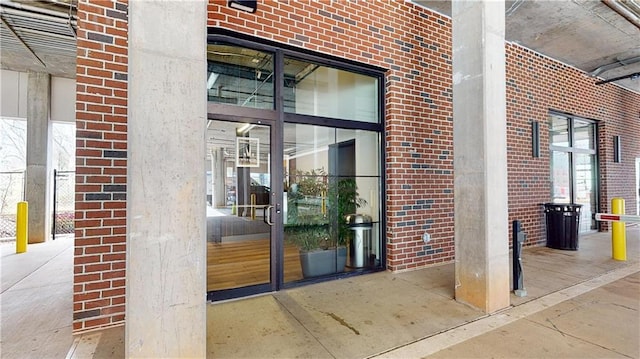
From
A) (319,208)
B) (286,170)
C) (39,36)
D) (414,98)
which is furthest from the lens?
(39,36)

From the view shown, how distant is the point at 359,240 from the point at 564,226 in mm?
4439

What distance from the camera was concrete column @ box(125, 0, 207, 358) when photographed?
6.14 feet

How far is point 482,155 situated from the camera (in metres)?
3.16

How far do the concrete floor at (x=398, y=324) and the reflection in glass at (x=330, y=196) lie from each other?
457mm

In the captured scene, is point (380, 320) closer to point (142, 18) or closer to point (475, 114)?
point (475, 114)

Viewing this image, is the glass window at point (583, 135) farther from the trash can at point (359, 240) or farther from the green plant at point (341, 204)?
the green plant at point (341, 204)

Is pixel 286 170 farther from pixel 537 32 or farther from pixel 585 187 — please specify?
pixel 585 187

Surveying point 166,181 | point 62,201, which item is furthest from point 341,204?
point 62,201

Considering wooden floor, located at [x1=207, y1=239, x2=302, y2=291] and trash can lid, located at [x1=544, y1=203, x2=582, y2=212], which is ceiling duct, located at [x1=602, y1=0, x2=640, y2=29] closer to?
trash can lid, located at [x1=544, y1=203, x2=582, y2=212]

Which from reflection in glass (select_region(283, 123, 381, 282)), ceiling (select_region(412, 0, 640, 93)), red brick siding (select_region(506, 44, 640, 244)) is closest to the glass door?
reflection in glass (select_region(283, 123, 381, 282))

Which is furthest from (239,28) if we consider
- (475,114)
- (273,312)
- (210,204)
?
(273,312)

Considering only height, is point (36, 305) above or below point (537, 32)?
below

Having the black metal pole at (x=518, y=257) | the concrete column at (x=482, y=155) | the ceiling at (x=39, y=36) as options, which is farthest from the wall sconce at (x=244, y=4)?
the ceiling at (x=39, y=36)

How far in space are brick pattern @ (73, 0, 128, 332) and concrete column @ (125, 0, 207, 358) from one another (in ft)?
4.11
